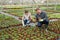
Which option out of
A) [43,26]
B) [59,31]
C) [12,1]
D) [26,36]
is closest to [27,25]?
[43,26]

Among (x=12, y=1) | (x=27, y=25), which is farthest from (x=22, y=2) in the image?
(x=27, y=25)

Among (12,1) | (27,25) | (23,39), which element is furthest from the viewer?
(12,1)

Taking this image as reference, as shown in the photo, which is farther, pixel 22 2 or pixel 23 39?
pixel 22 2

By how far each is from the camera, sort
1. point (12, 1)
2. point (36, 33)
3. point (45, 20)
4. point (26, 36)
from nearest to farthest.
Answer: point (26, 36) < point (36, 33) < point (45, 20) < point (12, 1)

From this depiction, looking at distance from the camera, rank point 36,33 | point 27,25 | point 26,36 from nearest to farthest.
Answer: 1. point 26,36
2. point 36,33
3. point 27,25

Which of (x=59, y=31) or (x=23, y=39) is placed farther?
(x=59, y=31)

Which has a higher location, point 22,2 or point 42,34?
point 42,34

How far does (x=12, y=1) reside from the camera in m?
55.1

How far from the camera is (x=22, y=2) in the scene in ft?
183

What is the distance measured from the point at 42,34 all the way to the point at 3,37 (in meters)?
2.04

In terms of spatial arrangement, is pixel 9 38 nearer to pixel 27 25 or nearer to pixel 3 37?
pixel 3 37

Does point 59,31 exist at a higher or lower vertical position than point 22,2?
higher

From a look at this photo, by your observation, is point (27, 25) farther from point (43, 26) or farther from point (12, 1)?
point (12, 1)

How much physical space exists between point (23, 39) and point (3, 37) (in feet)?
3.76
